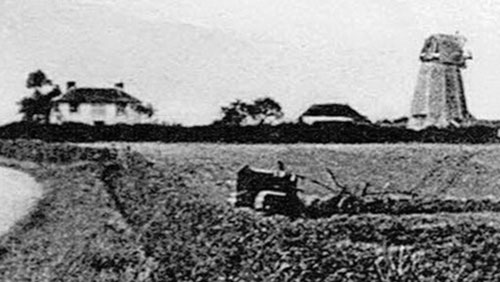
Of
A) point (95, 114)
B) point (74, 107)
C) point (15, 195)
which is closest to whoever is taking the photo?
point (15, 195)

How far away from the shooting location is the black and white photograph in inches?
411

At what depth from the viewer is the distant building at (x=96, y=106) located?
1995 centimetres

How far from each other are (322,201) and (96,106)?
14922mm

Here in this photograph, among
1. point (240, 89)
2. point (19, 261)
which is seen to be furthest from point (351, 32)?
point (19, 261)

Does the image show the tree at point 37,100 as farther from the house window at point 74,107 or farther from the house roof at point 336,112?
the house roof at point 336,112

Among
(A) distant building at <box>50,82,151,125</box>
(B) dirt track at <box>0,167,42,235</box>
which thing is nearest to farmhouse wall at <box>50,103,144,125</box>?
(A) distant building at <box>50,82,151,125</box>

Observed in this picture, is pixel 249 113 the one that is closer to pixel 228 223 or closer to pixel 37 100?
pixel 37 100

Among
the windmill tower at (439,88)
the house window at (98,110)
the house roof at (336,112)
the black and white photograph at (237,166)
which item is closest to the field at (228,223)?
the black and white photograph at (237,166)

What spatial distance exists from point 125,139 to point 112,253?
10786 millimetres

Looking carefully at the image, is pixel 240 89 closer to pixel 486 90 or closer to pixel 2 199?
pixel 486 90

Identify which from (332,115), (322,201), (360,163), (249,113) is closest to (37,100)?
(249,113)

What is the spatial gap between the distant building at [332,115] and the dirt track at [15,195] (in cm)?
674

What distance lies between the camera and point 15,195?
20.3m

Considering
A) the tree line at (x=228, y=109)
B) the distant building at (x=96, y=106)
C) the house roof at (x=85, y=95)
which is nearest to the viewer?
the tree line at (x=228, y=109)
